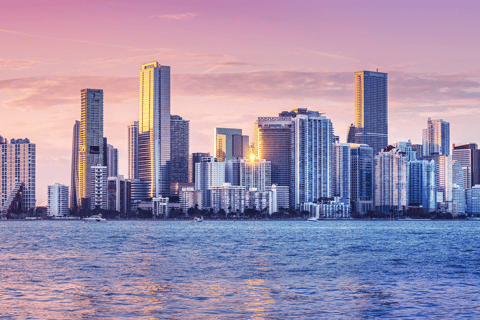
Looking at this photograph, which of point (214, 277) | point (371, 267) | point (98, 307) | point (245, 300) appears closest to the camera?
point (98, 307)

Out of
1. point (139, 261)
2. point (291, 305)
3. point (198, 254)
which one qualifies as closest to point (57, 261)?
point (139, 261)

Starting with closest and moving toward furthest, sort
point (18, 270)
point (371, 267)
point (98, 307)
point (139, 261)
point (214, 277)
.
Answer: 1. point (98, 307)
2. point (214, 277)
3. point (18, 270)
4. point (371, 267)
5. point (139, 261)

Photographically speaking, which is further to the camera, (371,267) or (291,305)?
(371,267)

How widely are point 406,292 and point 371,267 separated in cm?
2070

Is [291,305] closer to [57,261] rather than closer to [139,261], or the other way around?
[139,261]

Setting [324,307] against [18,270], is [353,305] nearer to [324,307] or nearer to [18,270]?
[324,307]

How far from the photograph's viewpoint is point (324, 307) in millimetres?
45938

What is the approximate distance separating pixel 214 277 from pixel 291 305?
1699cm

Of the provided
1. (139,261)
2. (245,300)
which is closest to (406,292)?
(245,300)

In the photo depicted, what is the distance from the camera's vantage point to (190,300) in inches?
1901

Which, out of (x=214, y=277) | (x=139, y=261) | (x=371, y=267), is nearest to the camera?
(x=214, y=277)

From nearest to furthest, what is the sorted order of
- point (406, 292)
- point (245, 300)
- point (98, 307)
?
point (98, 307) → point (245, 300) → point (406, 292)

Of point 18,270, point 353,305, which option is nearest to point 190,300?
point 353,305

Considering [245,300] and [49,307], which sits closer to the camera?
[49,307]
